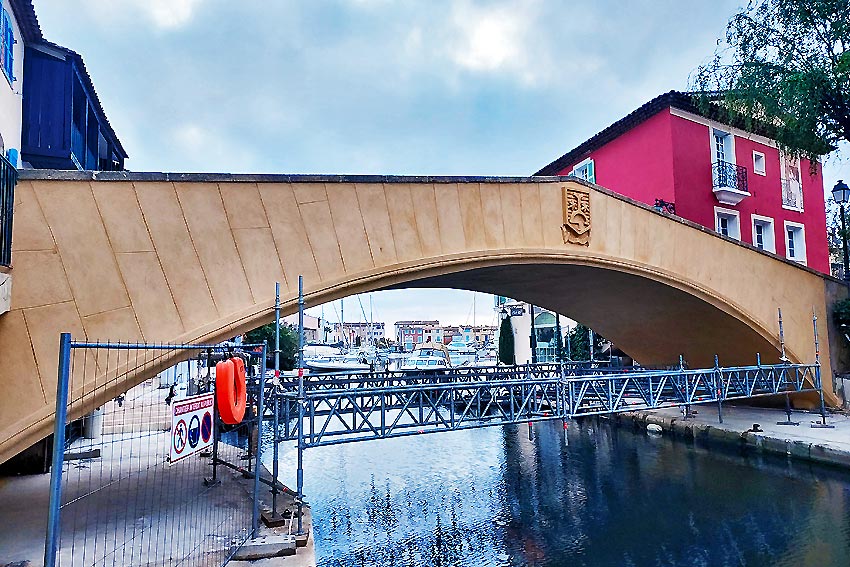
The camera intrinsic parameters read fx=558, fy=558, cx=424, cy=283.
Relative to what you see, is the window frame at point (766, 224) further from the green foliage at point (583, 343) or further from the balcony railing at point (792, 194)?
the green foliage at point (583, 343)

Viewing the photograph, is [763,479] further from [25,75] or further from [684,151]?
[25,75]

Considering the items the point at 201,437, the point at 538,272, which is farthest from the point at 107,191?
the point at 538,272

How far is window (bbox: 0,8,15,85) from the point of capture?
8.62 metres

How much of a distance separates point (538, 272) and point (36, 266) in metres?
9.86

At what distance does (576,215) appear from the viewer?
38.9 ft

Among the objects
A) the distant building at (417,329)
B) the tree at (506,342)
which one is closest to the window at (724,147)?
the tree at (506,342)

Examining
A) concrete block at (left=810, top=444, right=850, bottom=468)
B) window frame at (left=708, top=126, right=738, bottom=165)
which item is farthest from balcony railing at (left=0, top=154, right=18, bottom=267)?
window frame at (left=708, top=126, right=738, bottom=165)

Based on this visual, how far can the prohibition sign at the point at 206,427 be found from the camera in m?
6.22

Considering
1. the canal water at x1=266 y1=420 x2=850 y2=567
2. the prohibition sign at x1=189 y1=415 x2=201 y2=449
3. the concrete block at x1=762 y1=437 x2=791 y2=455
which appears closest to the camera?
the prohibition sign at x1=189 y1=415 x2=201 y2=449

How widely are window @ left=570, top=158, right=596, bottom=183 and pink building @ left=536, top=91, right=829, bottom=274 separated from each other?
0.04 metres

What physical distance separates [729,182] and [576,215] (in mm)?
10363

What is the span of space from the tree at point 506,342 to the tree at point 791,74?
713 inches

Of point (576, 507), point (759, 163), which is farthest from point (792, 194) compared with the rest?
point (576, 507)

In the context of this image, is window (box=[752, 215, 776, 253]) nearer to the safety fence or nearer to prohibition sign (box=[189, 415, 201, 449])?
the safety fence
